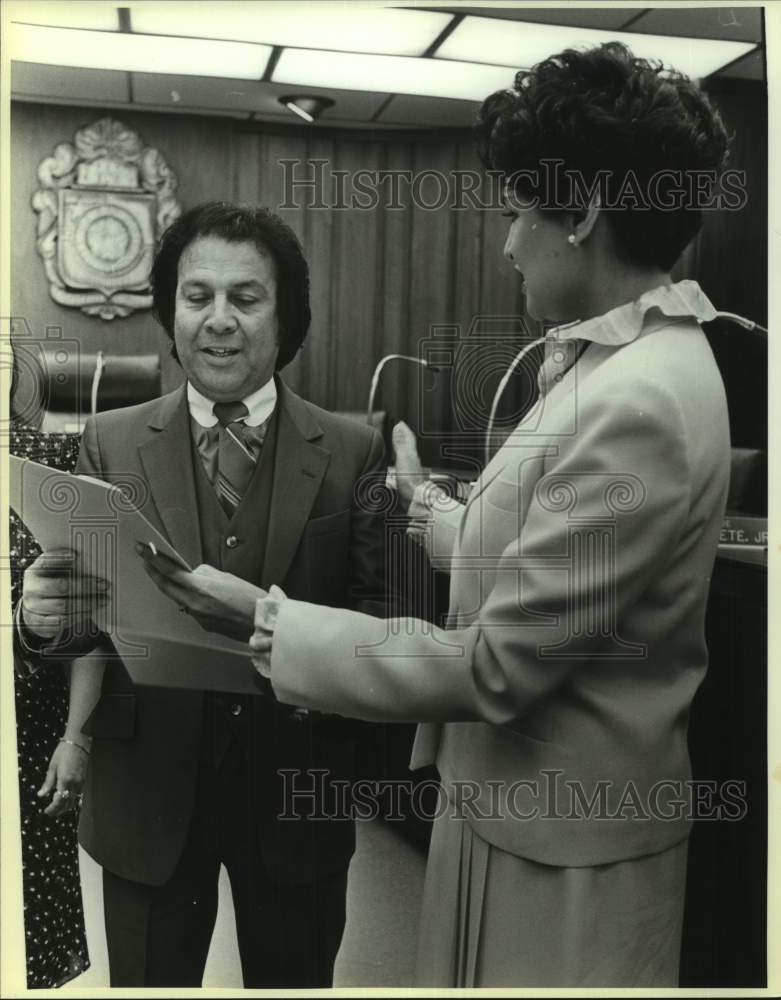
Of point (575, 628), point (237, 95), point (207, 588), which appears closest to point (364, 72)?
point (237, 95)

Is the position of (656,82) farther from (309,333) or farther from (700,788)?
(700,788)

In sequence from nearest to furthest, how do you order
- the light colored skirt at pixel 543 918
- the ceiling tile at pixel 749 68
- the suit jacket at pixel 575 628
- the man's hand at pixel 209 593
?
the suit jacket at pixel 575 628 → the light colored skirt at pixel 543 918 → the man's hand at pixel 209 593 → the ceiling tile at pixel 749 68

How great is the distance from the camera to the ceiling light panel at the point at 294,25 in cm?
185

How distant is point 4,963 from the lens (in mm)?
1949

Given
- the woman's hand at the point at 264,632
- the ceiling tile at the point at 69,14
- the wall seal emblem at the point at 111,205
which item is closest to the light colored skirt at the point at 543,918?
the woman's hand at the point at 264,632

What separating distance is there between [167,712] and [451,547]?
589 mm

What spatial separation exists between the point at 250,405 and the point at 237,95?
0.56 m

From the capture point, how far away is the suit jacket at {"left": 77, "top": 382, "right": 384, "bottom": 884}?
180cm

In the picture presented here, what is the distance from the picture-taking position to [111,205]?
1.81 metres

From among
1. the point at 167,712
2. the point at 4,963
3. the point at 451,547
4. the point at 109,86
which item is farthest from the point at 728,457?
the point at 4,963

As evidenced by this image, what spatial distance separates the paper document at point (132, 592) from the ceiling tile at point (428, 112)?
0.83 m

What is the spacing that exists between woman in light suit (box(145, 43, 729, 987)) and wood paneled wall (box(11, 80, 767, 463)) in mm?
155

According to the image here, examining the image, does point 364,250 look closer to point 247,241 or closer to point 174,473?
point 247,241

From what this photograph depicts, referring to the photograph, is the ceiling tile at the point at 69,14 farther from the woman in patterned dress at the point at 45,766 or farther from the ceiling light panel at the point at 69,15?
the woman in patterned dress at the point at 45,766
